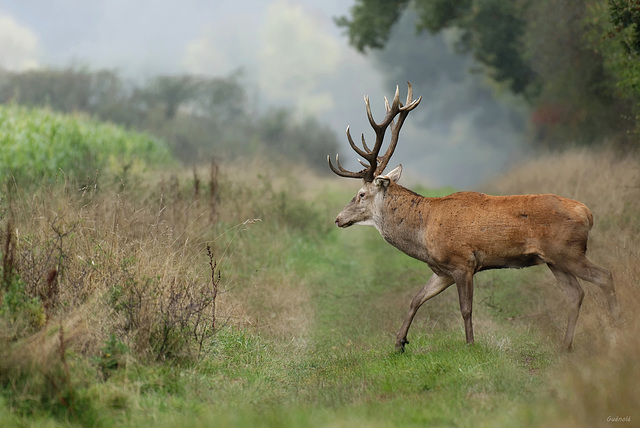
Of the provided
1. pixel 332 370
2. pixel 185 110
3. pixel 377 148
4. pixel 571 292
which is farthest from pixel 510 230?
pixel 185 110

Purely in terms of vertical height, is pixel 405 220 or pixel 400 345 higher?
pixel 405 220

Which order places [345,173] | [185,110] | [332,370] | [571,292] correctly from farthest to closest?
[185,110]
[345,173]
[571,292]
[332,370]

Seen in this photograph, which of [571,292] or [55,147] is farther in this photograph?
[55,147]

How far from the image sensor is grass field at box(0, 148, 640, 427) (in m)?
5.42

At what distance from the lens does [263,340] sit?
28.1 ft

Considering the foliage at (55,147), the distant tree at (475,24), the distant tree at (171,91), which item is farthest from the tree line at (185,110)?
the foliage at (55,147)

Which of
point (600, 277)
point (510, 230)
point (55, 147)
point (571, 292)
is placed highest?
point (510, 230)

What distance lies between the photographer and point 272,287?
11344 millimetres

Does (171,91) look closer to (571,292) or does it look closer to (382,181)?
(382,181)

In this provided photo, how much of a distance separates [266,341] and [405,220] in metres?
2.17

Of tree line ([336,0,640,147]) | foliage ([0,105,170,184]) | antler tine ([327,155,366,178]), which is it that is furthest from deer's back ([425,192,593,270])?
foliage ([0,105,170,184])

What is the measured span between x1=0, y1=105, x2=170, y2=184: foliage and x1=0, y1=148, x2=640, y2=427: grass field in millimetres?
4047

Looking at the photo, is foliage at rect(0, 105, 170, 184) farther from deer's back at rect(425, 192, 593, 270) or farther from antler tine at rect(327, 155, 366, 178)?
deer's back at rect(425, 192, 593, 270)

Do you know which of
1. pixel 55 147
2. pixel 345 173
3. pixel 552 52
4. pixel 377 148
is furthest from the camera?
pixel 552 52
